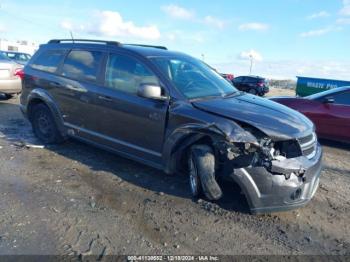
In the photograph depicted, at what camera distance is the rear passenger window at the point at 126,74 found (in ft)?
15.6

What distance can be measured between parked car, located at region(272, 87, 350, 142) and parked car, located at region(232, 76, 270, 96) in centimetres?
2025

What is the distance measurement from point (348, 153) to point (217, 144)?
14.7 feet

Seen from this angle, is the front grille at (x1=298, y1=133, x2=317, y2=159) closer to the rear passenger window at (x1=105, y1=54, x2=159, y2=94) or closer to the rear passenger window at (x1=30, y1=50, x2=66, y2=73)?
the rear passenger window at (x1=105, y1=54, x2=159, y2=94)

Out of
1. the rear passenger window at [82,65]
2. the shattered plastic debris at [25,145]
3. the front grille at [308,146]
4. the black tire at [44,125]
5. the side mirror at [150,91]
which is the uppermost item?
the rear passenger window at [82,65]

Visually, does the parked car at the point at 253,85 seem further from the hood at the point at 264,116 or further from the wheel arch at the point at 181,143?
the wheel arch at the point at 181,143

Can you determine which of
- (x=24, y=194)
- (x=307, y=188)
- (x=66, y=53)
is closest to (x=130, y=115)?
(x=24, y=194)

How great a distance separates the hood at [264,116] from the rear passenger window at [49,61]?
2981 mm

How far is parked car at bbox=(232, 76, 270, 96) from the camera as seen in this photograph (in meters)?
28.0

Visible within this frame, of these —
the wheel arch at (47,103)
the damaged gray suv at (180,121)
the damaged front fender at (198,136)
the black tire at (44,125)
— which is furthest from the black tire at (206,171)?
the black tire at (44,125)

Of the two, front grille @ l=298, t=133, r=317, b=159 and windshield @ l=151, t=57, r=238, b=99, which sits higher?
windshield @ l=151, t=57, r=238, b=99

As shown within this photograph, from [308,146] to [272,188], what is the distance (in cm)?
82

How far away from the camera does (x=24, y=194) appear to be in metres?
4.40

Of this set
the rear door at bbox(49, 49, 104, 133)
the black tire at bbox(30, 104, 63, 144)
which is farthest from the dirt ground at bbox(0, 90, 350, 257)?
the black tire at bbox(30, 104, 63, 144)

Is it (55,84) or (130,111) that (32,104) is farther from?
(130,111)
